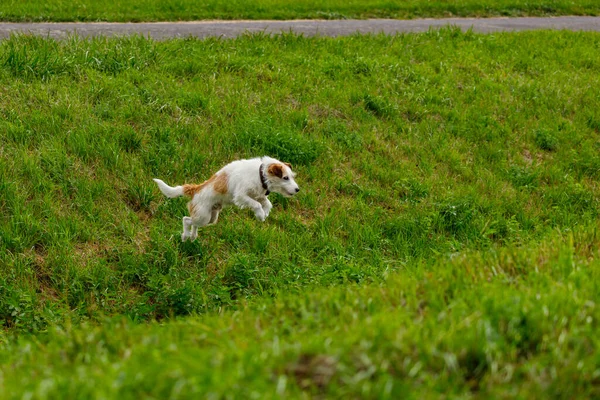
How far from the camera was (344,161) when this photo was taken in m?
11.0

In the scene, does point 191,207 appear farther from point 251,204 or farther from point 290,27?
point 290,27

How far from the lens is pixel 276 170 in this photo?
7656 mm

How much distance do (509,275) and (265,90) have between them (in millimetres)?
7594

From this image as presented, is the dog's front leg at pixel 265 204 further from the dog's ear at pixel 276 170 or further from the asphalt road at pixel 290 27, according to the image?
the asphalt road at pixel 290 27

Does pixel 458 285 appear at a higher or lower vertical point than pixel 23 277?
higher

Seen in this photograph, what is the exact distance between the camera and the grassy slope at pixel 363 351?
10.9 feet

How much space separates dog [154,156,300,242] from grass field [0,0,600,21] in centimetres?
842

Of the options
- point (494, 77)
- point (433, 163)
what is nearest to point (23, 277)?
point (433, 163)

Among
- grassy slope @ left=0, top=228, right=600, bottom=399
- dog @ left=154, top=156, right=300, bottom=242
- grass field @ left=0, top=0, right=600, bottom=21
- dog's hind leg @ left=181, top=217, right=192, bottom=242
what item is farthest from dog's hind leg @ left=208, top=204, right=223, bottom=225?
grass field @ left=0, top=0, right=600, bottom=21

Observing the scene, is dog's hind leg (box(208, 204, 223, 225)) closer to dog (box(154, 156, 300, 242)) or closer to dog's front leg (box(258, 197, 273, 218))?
dog (box(154, 156, 300, 242))

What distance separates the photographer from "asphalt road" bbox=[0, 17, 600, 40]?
45.3 feet

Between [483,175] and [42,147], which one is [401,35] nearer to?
[483,175]

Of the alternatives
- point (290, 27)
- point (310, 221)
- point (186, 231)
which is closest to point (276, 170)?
point (186, 231)

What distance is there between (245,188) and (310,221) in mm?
2158
